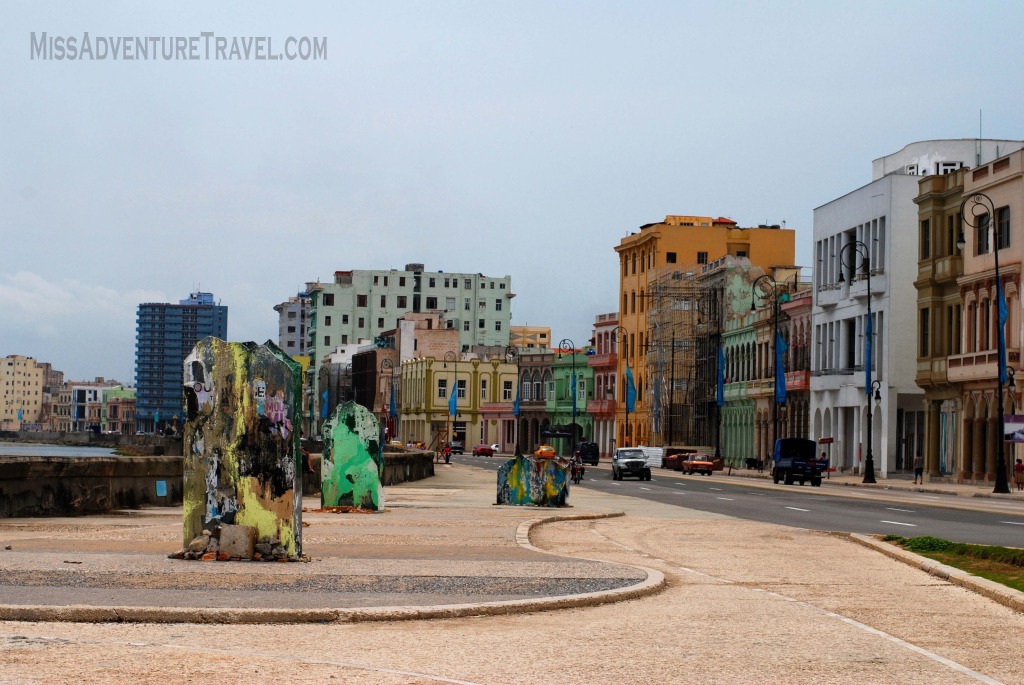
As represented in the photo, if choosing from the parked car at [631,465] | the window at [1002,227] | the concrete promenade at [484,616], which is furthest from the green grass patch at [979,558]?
the window at [1002,227]

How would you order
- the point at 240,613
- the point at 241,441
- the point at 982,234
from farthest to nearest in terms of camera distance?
the point at 982,234 → the point at 241,441 → the point at 240,613

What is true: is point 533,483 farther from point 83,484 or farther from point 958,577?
point 958,577

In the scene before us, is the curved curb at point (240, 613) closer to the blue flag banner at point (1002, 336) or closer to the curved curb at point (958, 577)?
the curved curb at point (958, 577)

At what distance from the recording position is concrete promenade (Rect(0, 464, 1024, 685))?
1019cm

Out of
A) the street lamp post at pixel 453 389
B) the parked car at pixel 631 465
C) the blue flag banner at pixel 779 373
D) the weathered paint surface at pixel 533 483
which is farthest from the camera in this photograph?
the street lamp post at pixel 453 389

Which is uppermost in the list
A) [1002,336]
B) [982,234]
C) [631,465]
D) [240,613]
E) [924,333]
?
[982,234]

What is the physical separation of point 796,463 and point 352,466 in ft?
125

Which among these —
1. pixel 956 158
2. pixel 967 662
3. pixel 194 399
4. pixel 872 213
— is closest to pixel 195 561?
pixel 194 399

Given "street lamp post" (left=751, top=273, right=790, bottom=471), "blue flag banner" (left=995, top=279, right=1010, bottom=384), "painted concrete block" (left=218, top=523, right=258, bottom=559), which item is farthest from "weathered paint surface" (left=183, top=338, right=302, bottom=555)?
"street lamp post" (left=751, top=273, right=790, bottom=471)

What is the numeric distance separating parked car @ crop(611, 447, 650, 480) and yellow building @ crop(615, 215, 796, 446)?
55.6 metres

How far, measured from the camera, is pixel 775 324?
92312 millimetres

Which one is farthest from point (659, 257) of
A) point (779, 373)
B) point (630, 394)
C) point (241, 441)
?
point (241, 441)

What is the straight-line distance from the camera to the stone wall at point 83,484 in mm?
25891

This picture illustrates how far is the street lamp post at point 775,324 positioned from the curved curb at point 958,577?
6619cm
